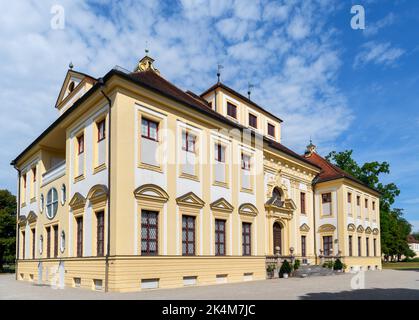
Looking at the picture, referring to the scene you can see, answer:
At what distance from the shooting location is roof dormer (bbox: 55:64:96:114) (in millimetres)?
21767

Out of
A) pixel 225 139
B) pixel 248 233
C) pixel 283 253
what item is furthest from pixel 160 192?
pixel 283 253

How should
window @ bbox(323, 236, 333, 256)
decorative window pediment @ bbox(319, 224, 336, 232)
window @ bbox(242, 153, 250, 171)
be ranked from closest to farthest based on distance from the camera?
window @ bbox(242, 153, 250, 171) → decorative window pediment @ bbox(319, 224, 336, 232) → window @ bbox(323, 236, 333, 256)

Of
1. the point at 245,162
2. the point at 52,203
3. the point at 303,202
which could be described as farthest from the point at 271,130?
the point at 52,203

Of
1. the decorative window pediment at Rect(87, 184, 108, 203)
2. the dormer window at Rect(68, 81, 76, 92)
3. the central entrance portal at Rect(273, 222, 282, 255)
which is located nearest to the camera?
the decorative window pediment at Rect(87, 184, 108, 203)

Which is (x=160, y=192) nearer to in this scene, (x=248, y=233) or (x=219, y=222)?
(x=219, y=222)

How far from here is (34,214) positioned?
2519cm

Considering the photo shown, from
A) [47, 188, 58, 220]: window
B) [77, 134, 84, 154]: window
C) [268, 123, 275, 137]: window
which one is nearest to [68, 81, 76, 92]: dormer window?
[77, 134, 84, 154]: window

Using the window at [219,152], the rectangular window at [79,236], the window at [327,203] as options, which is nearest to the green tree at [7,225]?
the rectangular window at [79,236]

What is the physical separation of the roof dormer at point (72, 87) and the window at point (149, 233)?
8.87 m

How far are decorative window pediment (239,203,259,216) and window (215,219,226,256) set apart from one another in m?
1.79

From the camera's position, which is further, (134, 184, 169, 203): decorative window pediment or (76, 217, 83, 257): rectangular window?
(76, 217, 83, 257): rectangular window

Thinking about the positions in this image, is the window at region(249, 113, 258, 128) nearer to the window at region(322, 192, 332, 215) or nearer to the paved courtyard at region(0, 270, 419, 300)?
the window at region(322, 192, 332, 215)

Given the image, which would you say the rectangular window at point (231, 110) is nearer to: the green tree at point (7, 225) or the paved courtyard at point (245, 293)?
the paved courtyard at point (245, 293)

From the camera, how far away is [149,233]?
1658cm
